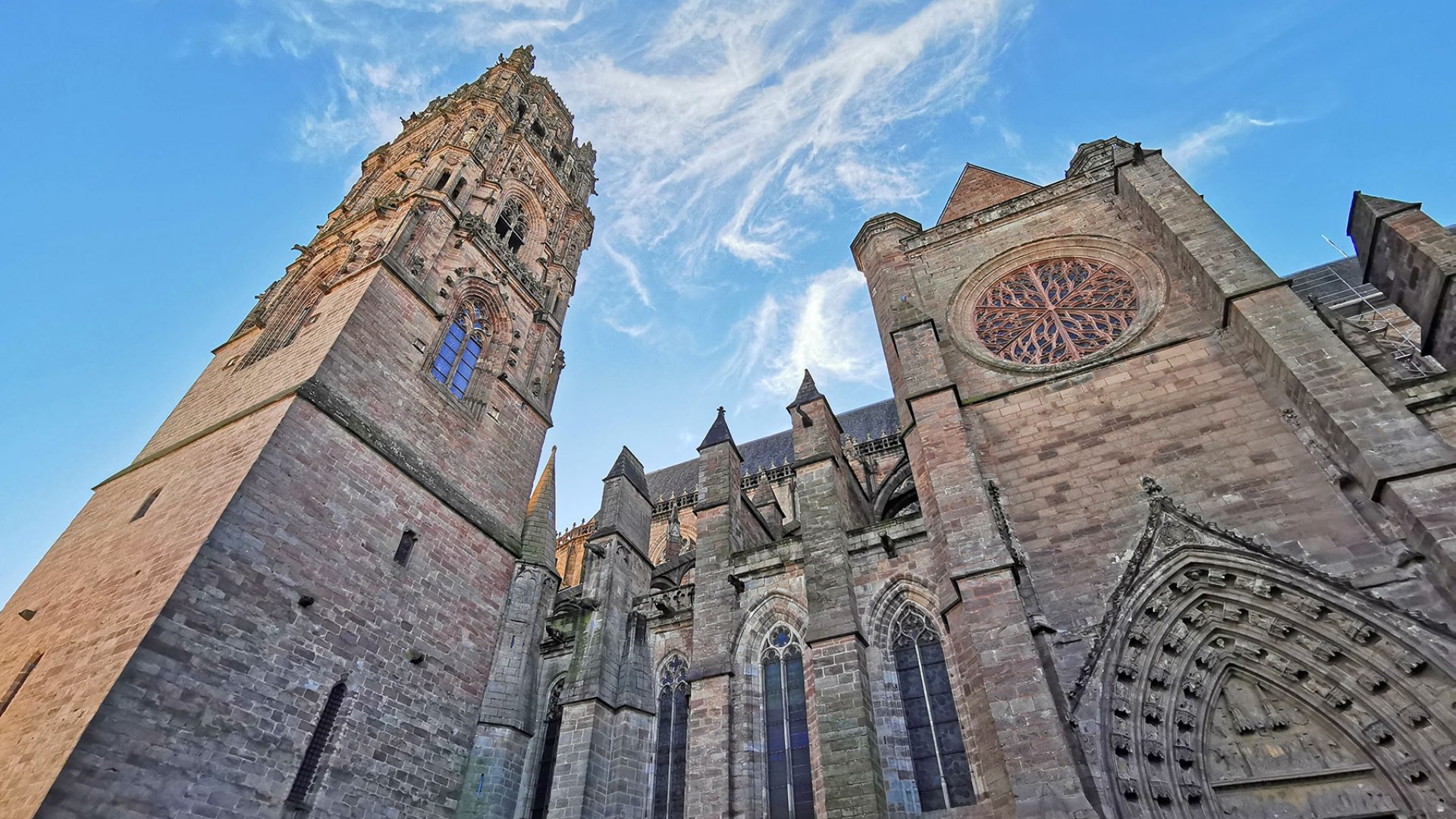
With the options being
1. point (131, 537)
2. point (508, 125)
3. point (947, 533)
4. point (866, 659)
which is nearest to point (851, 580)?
point (866, 659)

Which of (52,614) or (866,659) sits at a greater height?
(52,614)

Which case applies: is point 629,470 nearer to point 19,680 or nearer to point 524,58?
point 19,680

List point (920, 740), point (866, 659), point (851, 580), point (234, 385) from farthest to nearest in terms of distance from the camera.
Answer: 1. point (234, 385)
2. point (851, 580)
3. point (866, 659)
4. point (920, 740)

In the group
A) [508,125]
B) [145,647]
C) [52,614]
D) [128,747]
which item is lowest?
[128,747]

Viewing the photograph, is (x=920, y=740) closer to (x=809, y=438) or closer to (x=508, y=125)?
(x=809, y=438)

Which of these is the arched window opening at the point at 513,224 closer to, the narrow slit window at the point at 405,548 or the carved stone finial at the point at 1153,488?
the narrow slit window at the point at 405,548

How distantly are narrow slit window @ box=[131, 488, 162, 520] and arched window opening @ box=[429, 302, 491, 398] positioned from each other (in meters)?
4.63

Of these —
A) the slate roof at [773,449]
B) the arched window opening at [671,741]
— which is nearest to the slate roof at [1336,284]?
the slate roof at [773,449]

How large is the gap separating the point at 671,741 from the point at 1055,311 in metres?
9.51

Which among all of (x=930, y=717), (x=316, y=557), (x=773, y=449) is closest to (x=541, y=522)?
(x=316, y=557)

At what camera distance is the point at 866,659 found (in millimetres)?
9461

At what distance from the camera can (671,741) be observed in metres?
11.0

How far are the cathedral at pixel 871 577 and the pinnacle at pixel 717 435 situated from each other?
70mm

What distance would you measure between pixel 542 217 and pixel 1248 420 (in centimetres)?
1764
